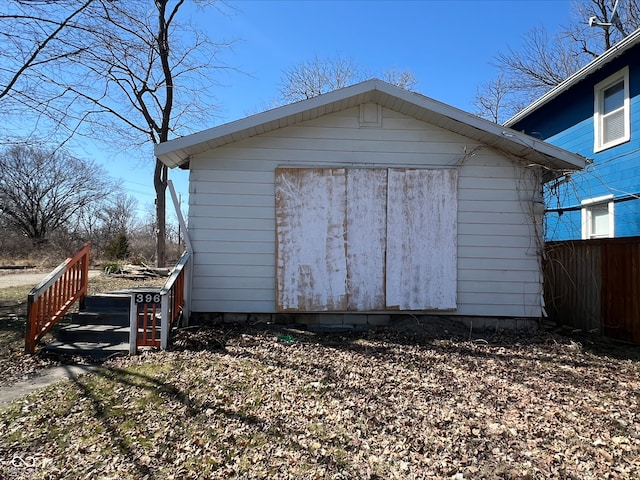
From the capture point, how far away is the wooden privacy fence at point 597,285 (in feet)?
18.8

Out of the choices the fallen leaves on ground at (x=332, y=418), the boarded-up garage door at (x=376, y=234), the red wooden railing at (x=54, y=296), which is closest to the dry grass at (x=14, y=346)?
the red wooden railing at (x=54, y=296)

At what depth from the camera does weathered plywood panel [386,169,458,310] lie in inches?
238

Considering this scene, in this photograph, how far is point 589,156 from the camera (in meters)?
8.45

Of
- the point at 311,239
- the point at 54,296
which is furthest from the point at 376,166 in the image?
the point at 54,296

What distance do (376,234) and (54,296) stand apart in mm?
4830

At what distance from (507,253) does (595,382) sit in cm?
242

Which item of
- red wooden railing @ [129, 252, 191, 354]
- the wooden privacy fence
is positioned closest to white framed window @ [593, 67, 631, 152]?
the wooden privacy fence

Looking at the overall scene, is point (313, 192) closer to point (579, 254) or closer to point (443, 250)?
point (443, 250)

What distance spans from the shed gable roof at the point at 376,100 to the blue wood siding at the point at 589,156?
126cm

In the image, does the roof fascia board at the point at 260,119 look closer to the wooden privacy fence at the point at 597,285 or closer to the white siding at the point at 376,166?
the white siding at the point at 376,166

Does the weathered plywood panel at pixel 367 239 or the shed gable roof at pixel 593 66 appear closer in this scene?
the weathered plywood panel at pixel 367 239

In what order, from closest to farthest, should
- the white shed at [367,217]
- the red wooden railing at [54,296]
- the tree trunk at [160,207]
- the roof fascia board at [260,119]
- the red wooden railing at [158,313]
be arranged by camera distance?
1. the red wooden railing at [158,313]
2. the red wooden railing at [54,296]
3. the roof fascia board at [260,119]
4. the white shed at [367,217]
5. the tree trunk at [160,207]

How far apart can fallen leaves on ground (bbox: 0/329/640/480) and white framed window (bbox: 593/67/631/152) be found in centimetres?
500

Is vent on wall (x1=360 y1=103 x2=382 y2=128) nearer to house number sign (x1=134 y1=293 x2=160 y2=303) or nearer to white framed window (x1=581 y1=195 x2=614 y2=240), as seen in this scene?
house number sign (x1=134 y1=293 x2=160 y2=303)
